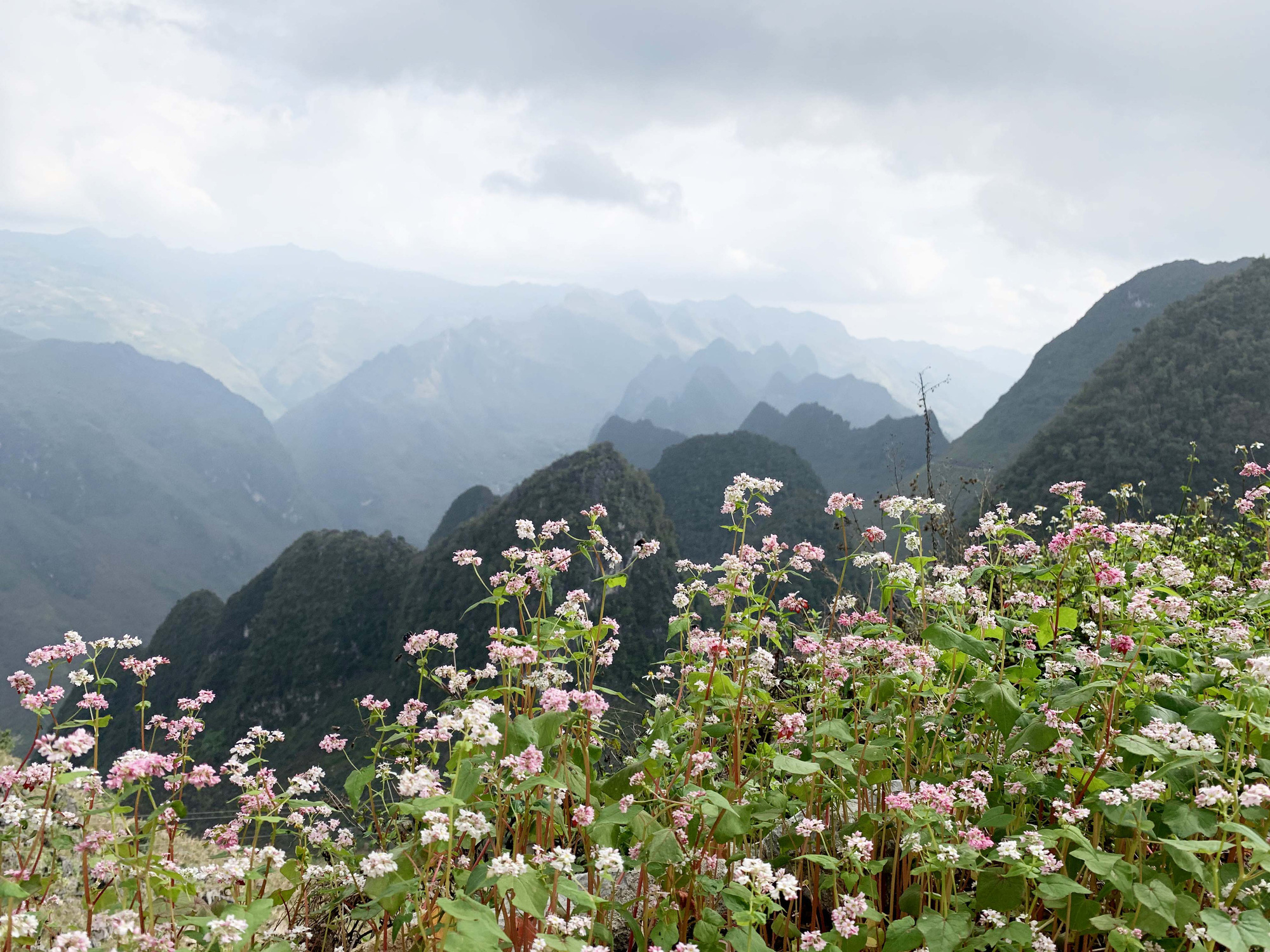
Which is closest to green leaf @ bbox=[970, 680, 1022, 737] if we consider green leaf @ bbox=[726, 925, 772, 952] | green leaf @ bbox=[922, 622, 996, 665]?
green leaf @ bbox=[922, 622, 996, 665]

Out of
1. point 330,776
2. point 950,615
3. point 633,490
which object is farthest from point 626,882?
point 633,490

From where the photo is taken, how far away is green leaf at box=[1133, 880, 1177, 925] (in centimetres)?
217

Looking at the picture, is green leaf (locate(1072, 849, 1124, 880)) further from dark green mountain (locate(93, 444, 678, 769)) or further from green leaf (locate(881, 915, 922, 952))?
dark green mountain (locate(93, 444, 678, 769))

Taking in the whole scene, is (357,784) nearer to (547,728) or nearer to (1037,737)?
(547,728)

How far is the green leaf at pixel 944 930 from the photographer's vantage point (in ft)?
7.58

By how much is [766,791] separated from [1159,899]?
163 cm

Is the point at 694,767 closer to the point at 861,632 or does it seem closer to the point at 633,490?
the point at 861,632

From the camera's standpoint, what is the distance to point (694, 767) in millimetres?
3285

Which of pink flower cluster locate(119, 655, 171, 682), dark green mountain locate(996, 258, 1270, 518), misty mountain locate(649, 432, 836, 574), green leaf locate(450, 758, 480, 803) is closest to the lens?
green leaf locate(450, 758, 480, 803)

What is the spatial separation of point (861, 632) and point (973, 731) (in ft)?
2.68

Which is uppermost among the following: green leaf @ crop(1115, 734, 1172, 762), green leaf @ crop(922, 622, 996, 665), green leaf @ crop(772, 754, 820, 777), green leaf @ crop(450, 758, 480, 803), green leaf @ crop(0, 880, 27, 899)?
green leaf @ crop(922, 622, 996, 665)

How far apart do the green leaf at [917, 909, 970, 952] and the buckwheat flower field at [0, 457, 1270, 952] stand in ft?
0.04

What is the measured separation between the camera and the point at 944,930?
238cm

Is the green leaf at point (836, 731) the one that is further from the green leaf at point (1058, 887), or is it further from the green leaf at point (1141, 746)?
the green leaf at point (1141, 746)
